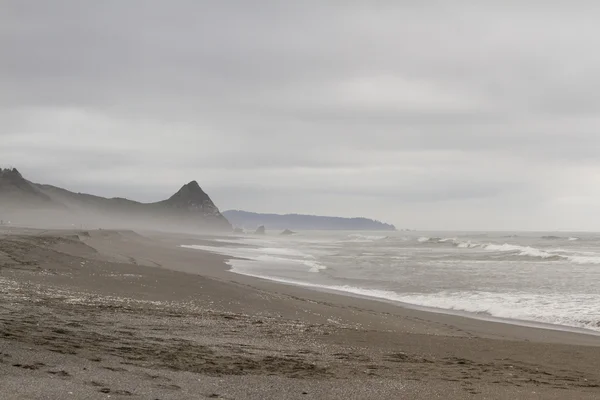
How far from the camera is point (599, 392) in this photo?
7434 millimetres

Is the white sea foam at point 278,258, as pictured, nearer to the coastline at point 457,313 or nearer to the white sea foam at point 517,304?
the coastline at point 457,313

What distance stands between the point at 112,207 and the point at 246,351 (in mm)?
160561

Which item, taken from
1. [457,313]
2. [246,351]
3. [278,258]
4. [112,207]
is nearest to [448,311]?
[457,313]

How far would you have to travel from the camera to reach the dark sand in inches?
253

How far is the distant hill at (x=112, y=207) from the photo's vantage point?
117 m

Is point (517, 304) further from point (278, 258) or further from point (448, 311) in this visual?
point (278, 258)

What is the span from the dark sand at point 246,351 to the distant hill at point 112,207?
3601 inches

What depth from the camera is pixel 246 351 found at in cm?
849

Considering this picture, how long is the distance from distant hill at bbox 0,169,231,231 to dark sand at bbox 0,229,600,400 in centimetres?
9146

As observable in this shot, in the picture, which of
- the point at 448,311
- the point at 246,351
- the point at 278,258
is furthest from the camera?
the point at 278,258

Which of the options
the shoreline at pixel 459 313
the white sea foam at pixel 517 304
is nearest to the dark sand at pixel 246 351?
the shoreline at pixel 459 313

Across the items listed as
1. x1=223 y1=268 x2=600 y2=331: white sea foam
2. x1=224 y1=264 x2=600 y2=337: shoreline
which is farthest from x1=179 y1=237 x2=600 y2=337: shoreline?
x1=223 y1=268 x2=600 y2=331: white sea foam

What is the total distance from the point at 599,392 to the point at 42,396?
7.08 meters

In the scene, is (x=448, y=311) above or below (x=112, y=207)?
below
